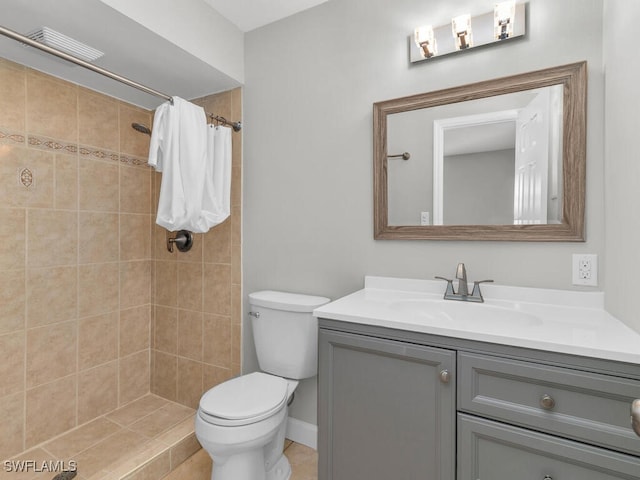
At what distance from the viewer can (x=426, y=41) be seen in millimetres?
1502

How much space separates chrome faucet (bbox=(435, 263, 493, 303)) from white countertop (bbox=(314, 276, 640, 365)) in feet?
0.11

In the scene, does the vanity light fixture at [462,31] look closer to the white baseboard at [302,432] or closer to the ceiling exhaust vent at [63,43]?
the ceiling exhaust vent at [63,43]

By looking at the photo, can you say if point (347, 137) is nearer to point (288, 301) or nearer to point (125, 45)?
point (288, 301)

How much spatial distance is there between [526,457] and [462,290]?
0.63 metres

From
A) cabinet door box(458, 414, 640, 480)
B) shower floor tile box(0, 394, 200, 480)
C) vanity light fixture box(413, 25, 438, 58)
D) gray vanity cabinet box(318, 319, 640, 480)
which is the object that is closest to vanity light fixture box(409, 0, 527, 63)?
vanity light fixture box(413, 25, 438, 58)

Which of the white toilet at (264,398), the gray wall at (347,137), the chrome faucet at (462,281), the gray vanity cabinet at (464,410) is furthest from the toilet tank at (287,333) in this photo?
the chrome faucet at (462,281)

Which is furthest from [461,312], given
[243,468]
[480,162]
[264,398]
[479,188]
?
[243,468]

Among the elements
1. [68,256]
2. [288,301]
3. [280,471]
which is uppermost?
[68,256]

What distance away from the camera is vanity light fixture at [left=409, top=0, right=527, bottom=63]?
4.48 feet

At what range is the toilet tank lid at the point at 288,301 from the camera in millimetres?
1661

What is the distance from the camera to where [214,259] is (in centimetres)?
216

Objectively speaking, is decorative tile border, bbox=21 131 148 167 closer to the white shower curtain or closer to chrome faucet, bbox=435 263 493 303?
the white shower curtain

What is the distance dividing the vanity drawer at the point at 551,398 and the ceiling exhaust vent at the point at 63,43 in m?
2.05

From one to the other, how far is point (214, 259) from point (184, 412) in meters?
0.99
